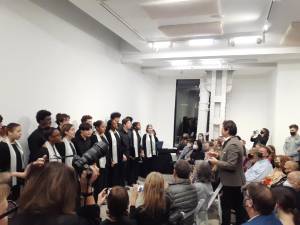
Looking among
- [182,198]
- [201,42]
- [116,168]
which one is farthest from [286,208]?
[201,42]

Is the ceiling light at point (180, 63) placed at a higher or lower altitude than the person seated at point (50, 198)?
higher

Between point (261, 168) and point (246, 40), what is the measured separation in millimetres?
2818

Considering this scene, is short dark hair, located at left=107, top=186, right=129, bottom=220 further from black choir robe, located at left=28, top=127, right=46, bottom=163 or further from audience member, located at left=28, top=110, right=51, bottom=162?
black choir robe, located at left=28, top=127, right=46, bottom=163

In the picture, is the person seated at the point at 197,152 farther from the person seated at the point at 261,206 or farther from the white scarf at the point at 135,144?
the person seated at the point at 261,206

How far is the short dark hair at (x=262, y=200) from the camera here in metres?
1.83

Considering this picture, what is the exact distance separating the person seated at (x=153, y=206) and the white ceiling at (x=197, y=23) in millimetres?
2655

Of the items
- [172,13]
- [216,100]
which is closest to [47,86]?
[172,13]

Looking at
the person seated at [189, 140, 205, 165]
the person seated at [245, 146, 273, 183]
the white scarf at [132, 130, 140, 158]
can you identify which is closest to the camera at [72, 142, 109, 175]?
the person seated at [245, 146, 273, 183]

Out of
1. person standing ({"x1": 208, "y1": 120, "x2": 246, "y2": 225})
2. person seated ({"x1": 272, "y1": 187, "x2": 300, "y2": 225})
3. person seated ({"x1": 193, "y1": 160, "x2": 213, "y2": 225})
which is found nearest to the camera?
person seated ({"x1": 272, "y1": 187, "x2": 300, "y2": 225})

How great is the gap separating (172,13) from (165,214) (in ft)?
10.2

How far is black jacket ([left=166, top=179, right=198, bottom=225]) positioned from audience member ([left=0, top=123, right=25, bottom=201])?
201 cm

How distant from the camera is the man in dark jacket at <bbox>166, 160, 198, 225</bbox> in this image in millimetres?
2311

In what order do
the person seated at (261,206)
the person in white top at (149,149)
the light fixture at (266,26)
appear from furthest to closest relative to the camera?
the person in white top at (149,149) < the light fixture at (266,26) < the person seated at (261,206)

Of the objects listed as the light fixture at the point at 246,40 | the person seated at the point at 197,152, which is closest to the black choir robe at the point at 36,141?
the person seated at the point at 197,152
